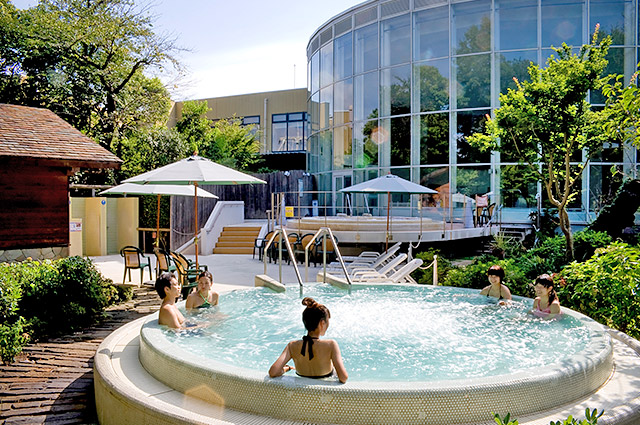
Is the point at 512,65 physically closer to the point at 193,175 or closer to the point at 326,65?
the point at 326,65

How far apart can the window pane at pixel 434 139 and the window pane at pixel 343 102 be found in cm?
392

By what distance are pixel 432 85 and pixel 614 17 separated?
6988 millimetres

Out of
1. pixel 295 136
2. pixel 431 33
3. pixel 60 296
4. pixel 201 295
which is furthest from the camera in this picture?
pixel 295 136

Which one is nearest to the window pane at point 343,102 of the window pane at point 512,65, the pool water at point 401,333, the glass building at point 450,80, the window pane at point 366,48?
the glass building at point 450,80

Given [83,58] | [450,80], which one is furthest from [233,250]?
[83,58]

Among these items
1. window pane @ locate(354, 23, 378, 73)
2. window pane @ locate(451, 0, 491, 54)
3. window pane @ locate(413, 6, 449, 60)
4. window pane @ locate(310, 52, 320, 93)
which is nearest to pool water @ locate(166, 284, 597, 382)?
window pane @ locate(451, 0, 491, 54)

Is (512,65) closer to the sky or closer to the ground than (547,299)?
closer to the sky

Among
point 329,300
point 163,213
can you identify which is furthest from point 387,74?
point 329,300

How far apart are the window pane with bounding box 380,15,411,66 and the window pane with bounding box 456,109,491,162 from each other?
12.0 feet

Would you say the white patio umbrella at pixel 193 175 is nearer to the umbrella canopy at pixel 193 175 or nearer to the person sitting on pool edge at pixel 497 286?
the umbrella canopy at pixel 193 175

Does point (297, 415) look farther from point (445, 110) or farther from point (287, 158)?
point (287, 158)

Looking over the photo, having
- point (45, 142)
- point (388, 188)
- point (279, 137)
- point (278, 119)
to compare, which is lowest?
point (388, 188)

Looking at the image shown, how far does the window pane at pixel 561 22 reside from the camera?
18.9 m

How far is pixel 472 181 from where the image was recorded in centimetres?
1966
